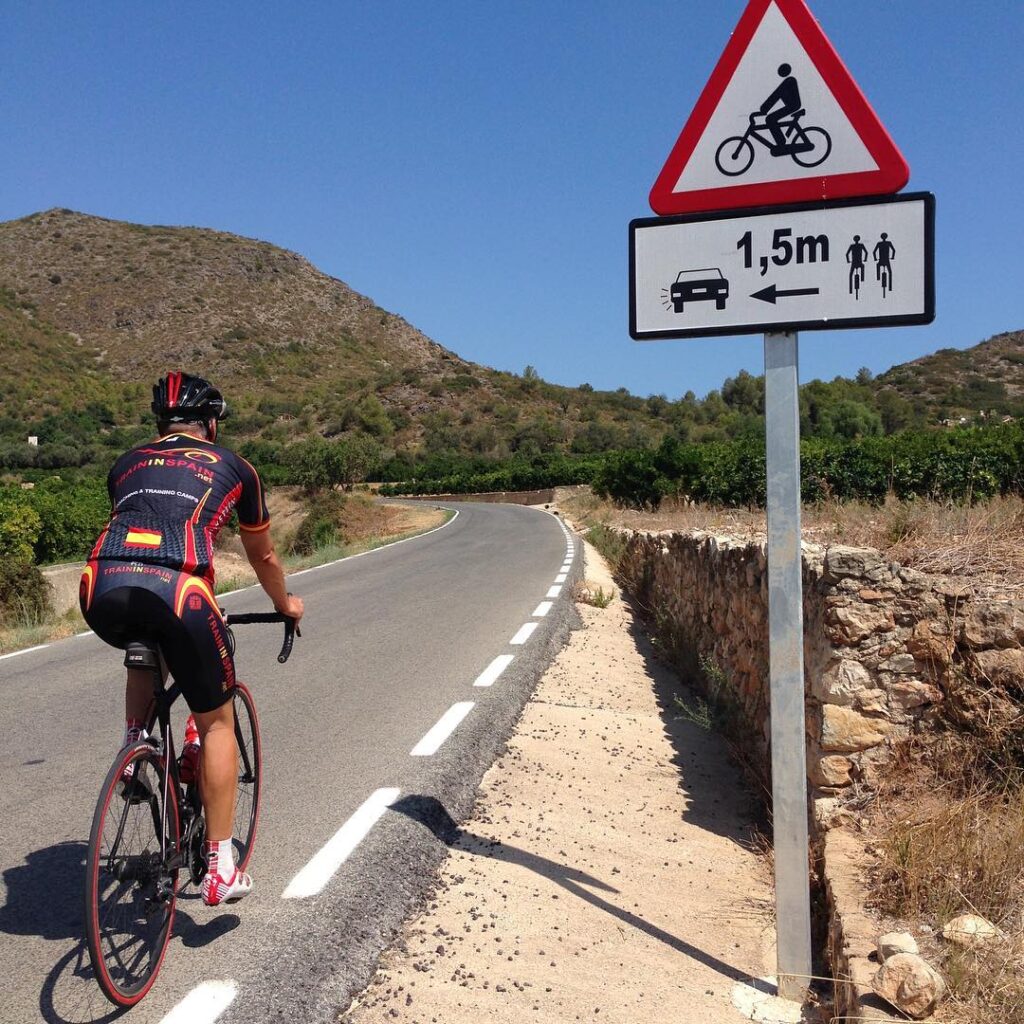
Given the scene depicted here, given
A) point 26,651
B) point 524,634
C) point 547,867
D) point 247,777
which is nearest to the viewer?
point 247,777

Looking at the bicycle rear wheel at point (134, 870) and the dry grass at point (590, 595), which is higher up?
the bicycle rear wheel at point (134, 870)

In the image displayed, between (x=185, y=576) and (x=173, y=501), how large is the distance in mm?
239

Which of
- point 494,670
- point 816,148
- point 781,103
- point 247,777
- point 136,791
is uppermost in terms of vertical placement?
point 781,103

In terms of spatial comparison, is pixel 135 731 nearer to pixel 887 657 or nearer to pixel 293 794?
pixel 293 794

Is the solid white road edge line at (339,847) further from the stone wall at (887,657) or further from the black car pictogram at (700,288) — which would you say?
the black car pictogram at (700,288)

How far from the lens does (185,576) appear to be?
288 centimetres

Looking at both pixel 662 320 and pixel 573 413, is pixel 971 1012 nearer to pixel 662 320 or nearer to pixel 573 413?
pixel 662 320

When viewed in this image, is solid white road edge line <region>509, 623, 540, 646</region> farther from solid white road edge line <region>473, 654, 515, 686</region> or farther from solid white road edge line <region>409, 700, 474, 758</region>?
solid white road edge line <region>409, 700, 474, 758</region>

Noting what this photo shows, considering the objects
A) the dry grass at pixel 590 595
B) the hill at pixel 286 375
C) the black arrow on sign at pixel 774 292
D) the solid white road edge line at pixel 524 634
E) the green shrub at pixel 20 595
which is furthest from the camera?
the hill at pixel 286 375

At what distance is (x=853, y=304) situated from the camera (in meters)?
2.96

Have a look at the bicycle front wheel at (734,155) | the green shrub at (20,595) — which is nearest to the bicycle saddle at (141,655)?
the bicycle front wheel at (734,155)

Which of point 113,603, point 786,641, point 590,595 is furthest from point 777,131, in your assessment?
point 590,595

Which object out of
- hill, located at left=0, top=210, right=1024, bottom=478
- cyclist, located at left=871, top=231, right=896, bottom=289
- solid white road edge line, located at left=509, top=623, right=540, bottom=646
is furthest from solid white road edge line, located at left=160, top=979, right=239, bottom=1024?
hill, located at left=0, top=210, right=1024, bottom=478

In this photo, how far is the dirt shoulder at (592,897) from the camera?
3.09 m
